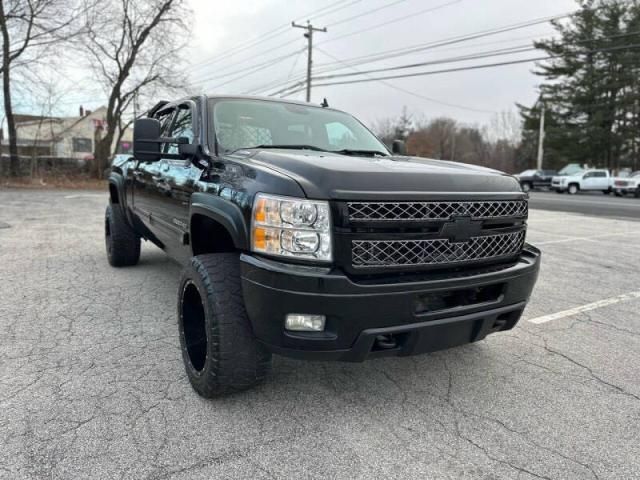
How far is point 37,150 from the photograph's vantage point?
22.5 metres

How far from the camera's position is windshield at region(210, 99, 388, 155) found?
130 inches

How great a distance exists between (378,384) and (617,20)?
1760 inches

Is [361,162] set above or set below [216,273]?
above

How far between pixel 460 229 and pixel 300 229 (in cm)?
85

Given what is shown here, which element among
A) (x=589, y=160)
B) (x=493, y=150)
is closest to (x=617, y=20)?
(x=589, y=160)

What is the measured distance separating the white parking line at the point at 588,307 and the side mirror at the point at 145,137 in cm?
339

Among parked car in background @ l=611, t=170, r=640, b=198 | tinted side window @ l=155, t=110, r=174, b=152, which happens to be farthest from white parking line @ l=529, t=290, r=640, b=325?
parked car in background @ l=611, t=170, r=640, b=198

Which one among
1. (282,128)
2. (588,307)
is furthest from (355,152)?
(588,307)

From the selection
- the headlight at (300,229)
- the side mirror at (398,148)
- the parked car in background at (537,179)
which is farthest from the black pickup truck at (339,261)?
the parked car in background at (537,179)

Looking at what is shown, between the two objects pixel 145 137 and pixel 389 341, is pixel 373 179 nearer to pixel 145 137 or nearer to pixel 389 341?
pixel 389 341

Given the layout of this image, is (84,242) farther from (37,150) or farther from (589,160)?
(589,160)

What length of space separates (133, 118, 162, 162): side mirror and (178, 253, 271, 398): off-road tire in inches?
41.5

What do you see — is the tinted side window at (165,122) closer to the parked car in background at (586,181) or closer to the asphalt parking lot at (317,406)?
the asphalt parking lot at (317,406)

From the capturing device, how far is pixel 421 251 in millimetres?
2336
